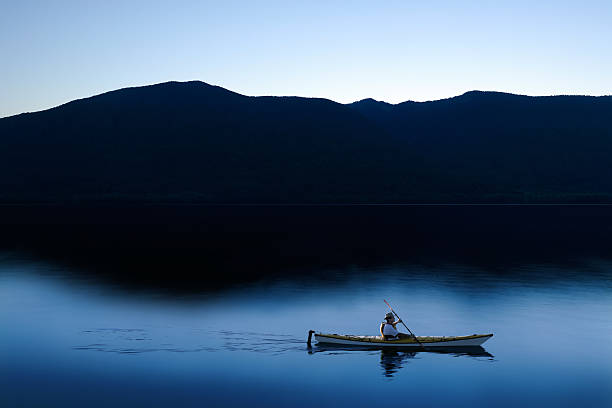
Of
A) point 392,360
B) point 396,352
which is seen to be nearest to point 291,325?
point 396,352

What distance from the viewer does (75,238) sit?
129 metres

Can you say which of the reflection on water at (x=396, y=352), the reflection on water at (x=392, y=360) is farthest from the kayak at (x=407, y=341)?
the reflection on water at (x=392, y=360)

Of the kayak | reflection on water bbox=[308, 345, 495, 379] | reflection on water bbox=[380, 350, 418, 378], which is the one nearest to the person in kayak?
the kayak

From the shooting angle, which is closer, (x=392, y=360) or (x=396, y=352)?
(x=392, y=360)

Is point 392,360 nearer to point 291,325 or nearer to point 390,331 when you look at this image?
point 390,331

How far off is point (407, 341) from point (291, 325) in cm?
1123

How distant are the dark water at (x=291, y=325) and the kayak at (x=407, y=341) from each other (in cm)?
59

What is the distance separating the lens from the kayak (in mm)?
36000

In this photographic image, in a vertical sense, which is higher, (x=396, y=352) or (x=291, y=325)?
(x=396, y=352)

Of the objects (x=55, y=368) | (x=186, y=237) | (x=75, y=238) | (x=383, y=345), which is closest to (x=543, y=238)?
(x=186, y=237)

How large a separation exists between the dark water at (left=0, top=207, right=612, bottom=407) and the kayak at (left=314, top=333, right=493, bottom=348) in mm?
589

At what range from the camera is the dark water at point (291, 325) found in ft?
A: 99.1

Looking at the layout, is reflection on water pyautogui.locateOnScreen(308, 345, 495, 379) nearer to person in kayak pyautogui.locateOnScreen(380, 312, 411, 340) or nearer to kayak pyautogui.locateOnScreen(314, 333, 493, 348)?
kayak pyautogui.locateOnScreen(314, 333, 493, 348)

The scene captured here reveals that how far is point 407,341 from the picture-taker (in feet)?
118
